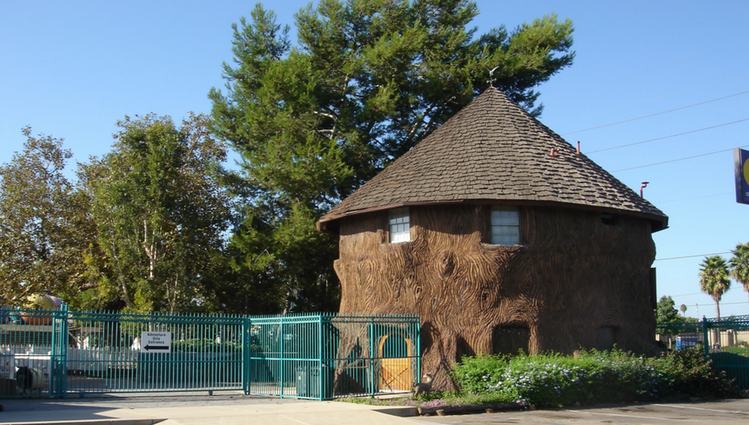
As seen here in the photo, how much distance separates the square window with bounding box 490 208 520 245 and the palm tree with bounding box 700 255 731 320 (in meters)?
46.5

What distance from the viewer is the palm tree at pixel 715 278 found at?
65625 millimetres

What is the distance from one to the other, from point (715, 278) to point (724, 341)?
3951cm

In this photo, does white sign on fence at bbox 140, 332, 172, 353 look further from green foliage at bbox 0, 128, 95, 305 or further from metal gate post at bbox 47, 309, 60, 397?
green foliage at bbox 0, 128, 95, 305

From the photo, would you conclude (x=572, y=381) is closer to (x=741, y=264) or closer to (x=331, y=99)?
(x=331, y=99)

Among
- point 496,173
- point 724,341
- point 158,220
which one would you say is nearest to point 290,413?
point 496,173

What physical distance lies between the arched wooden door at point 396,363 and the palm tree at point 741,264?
46481 mm

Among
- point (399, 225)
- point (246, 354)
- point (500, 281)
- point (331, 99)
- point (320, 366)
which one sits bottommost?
point (320, 366)

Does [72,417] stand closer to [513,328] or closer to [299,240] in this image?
[513,328]

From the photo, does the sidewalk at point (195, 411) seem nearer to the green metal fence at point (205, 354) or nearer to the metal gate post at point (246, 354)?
the green metal fence at point (205, 354)

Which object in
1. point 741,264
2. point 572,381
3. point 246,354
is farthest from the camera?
point 741,264

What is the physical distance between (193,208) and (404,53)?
39.9 feet

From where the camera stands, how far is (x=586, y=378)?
2250 centimetres

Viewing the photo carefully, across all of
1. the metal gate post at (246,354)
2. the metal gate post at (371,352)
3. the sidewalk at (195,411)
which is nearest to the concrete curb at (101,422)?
the sidewalk at (195,411)

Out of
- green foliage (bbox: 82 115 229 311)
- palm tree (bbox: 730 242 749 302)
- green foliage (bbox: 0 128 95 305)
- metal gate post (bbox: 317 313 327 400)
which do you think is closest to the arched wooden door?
metal gate post (bbox: 317 313 327 400)
